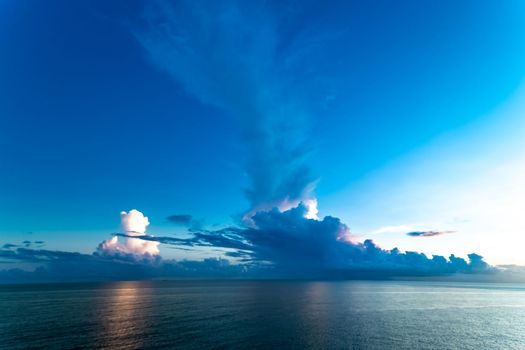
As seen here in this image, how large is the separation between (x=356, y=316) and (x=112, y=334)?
265ft

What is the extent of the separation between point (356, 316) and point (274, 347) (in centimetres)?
5992

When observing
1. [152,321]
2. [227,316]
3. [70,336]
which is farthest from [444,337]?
[70,336]

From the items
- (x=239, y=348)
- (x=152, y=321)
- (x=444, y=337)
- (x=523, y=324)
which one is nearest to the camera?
(x=239, y=348)

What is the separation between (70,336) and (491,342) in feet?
334

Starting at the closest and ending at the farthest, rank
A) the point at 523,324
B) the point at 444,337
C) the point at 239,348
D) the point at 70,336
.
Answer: the point at 239,348 → the point at 70,336 → the point at 444,337 → the point at 523,324

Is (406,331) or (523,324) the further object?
(523,324)

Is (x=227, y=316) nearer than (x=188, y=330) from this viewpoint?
No

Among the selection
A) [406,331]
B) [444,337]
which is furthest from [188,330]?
[444,337]

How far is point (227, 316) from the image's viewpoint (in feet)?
361

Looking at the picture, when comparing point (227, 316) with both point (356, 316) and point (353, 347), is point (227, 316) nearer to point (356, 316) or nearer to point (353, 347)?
point (356, 316)

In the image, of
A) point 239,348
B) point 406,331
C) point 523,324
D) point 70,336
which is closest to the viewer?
point 239,348

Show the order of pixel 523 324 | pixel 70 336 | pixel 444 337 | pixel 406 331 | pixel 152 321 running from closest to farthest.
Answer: pixel 70 336 → pixel 444 337 → pixel 406 331 → pixel 152 321 → pixel 523 324

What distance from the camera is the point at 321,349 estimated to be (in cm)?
6656

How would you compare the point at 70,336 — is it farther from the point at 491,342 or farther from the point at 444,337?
the point at 491,342
